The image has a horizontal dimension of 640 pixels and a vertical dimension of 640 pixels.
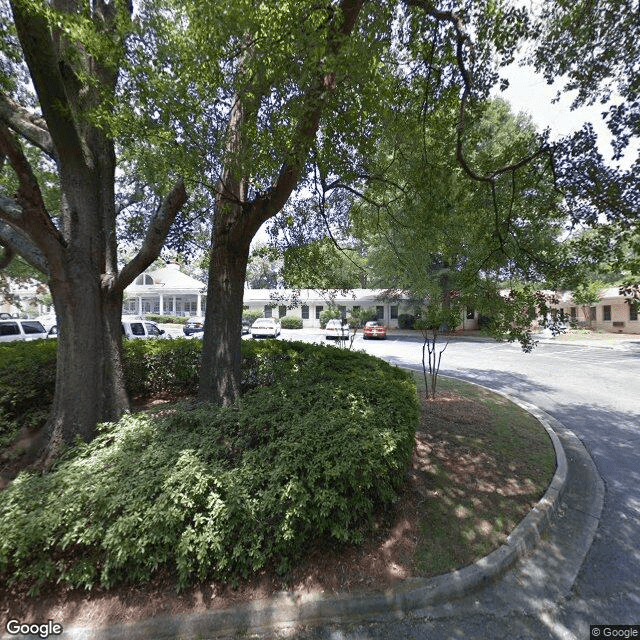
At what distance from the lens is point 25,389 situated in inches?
197

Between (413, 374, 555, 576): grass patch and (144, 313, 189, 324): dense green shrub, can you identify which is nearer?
(413, 374, 555, 576): grass patch

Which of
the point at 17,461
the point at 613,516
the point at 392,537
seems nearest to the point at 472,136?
the point at 613,516

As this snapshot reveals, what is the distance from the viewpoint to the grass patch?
116 inches

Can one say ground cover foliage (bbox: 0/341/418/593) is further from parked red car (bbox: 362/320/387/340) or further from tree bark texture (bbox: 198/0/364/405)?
parked red car (bbox: 362/320/387/340)

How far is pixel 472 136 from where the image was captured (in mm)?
5594

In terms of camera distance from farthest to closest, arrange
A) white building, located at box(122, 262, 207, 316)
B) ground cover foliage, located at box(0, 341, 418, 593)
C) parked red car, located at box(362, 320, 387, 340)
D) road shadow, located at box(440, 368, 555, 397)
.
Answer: white building, located at box(122, 262, 207, 316) → parked red car, located at box(362, 320, 387, 340) → road shadow, located at box(440, 368, 555, 397) → ground cover foliage, located at box(0, 341, 418, 593)

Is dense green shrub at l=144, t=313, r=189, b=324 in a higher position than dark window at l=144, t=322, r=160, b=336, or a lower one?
higher

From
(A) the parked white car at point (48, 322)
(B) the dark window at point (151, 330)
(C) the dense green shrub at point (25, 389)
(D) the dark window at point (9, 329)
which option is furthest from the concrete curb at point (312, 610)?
(A) the parked white car at point (48, 322)

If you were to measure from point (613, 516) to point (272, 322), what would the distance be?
21.9m

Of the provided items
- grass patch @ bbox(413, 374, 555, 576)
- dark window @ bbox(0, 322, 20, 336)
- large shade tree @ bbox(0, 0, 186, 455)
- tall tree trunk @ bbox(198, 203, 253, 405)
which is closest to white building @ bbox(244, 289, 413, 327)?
dark window @ bbox(0, 322, 20, 336)

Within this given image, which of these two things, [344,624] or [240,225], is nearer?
[344,624]

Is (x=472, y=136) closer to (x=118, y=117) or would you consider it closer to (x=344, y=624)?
(x=118, y=117)

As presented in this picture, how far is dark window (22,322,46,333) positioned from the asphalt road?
57.5 feet

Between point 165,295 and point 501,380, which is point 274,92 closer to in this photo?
point 501,380
